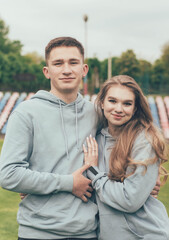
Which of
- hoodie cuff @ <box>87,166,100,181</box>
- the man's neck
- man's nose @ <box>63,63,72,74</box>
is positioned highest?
man's nose @ <box>63,63,72,74</box>

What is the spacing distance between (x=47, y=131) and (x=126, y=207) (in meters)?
0.65

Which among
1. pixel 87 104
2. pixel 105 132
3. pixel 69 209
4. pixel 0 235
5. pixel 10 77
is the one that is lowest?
pixel 0 235

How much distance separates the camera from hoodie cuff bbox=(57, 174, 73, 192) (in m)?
1.96

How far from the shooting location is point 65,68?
6.90 feet

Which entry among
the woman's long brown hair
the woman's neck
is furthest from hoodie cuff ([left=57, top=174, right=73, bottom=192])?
the woman's neck

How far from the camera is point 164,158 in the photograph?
2.06 meters

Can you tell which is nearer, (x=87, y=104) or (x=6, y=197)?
(x=87, y=104)

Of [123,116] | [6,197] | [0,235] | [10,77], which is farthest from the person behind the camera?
[10,77]

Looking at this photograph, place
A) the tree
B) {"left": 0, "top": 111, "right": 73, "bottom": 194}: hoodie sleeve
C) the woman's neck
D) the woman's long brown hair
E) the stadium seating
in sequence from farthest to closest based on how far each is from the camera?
the tree < the stadium seating < the woman's neck < the woman's long brown hair < {"left": 0, "top": 111, "right": 73, "bottom": 194}: hoodie sleeve

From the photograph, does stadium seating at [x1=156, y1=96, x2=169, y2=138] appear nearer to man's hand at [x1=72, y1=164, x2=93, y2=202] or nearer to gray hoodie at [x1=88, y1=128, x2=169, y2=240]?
gray hoodie at [x1=88, y1=128, x2=169, y2=240]

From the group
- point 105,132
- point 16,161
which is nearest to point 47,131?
point 16,161

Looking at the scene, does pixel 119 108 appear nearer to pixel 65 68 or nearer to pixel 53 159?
pixel 65 68

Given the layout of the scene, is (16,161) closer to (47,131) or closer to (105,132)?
(47,131)

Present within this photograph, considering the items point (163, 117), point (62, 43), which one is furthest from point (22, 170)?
point (163, 117)
